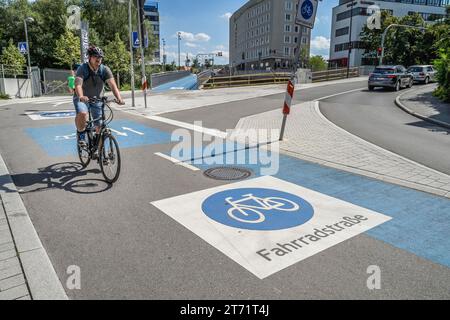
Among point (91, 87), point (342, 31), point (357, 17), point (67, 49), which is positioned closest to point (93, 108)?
point (91, 87)

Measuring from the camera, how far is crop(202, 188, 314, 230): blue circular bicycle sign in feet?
14.0

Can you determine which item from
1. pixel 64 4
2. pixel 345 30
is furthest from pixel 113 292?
pixel 345 30

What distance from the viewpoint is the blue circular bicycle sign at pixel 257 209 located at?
4.26m

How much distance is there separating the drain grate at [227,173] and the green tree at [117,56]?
35.1m

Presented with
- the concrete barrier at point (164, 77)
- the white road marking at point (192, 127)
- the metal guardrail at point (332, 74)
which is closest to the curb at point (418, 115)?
the white road marking at point (192, 127)

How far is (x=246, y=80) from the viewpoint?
116 feet

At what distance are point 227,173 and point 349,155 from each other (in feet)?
10.2

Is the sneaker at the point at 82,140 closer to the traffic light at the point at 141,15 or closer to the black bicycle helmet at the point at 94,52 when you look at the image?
the black bicycle helmet at the point at 94,52

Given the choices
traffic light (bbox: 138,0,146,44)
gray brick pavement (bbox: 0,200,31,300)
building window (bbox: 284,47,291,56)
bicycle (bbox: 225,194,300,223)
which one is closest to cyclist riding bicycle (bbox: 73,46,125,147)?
gray brick pavement (bbox: 0,200,31,300)

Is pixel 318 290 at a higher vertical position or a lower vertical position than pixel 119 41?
lower

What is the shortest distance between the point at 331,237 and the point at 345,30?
88.8 metres

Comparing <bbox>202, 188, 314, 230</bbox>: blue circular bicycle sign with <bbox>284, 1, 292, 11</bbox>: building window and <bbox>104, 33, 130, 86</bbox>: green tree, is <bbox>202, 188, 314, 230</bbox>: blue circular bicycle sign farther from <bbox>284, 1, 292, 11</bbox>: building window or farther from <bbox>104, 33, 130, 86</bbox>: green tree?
<bbox>284, 1, 292, 11</bbox>: building window
